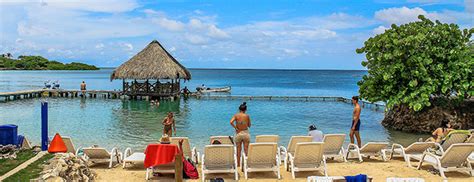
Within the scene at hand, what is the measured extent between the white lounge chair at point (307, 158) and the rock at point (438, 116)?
10796 millimetres

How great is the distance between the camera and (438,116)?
17.3 meters

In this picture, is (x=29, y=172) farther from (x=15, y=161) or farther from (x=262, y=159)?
(x=262, y=159)

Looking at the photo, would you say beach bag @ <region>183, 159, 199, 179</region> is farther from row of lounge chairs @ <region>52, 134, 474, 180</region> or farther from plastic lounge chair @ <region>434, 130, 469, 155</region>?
plastic lounge chair @ <region>434, 130, 469, 155</region>

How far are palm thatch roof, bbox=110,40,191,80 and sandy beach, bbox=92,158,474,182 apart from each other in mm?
23421

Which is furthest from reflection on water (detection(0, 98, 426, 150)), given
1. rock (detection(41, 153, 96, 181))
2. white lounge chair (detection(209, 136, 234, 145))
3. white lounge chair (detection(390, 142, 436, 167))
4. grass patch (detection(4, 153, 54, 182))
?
rock (detection(41, 153, 96, 181))

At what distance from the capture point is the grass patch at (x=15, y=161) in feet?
25.0

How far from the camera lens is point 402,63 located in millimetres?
16719

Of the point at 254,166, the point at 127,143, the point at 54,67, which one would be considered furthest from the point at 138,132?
the point at 54,67

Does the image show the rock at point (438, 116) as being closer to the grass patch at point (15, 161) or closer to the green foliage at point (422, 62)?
the green foliage at point (422, 62)

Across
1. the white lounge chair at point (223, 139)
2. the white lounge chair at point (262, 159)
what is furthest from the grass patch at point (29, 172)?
the white lounge chair at point (262, 159)

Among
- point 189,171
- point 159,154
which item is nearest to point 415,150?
point 189,171

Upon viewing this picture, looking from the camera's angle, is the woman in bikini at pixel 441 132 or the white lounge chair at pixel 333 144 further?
the woman in bikini at pixel 441 132

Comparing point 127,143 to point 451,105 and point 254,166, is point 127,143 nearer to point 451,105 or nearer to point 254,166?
point 254,166

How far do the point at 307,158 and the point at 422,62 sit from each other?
405 inches
